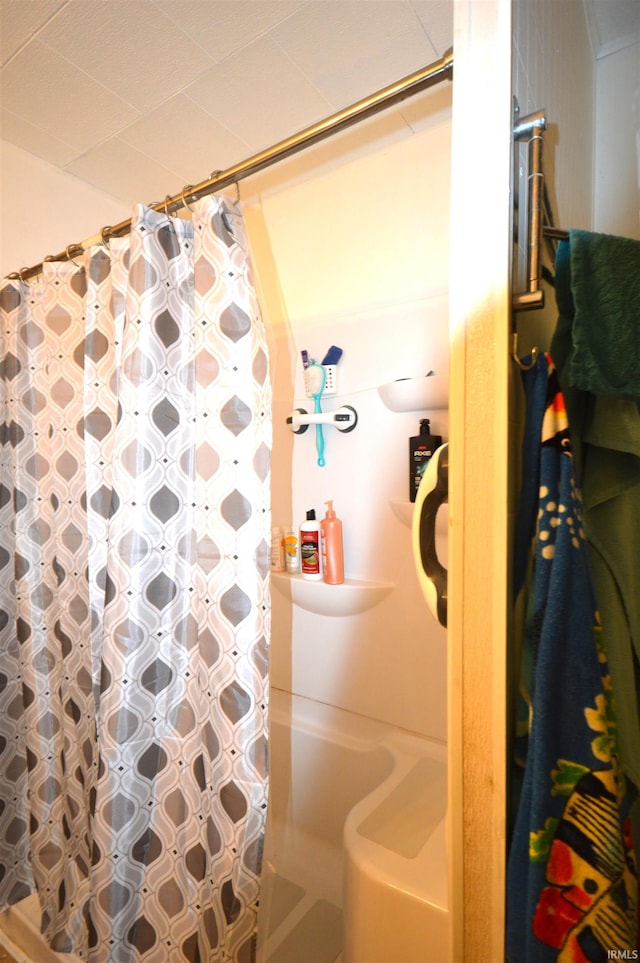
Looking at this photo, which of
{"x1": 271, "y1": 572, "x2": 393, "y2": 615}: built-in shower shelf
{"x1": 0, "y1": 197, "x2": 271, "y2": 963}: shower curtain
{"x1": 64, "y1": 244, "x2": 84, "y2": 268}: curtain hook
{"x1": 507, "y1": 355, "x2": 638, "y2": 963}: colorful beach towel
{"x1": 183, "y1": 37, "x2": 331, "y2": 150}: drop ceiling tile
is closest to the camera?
{"x1": 507, "y1": 355, "x2": 638, "y2": 963}: colorful beach towel

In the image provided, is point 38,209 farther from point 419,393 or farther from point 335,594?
point 335,594

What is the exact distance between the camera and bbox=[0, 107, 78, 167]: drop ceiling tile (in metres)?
1.25

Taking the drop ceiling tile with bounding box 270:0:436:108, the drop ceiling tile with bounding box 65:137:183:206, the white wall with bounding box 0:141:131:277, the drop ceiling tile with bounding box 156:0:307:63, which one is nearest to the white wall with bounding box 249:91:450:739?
the drop ceiling tile with bounding box 270:0:436:108

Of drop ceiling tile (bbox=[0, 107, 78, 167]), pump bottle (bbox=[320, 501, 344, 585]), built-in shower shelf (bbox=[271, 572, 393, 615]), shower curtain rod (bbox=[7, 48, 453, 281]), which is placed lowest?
built-in shower shelf (bbox=[271, 572, 393, 615])

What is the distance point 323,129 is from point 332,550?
1067 millimetres

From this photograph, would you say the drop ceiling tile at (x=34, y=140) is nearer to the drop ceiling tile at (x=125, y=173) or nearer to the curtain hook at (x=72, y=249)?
the drop ceiling tile at (x=125, y=173)

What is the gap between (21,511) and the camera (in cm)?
125

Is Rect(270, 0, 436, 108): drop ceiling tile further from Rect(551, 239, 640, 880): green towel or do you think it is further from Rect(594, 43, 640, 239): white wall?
Rect(551, 239, 640, 880): green towel

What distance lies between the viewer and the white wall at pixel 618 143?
0.96 meters

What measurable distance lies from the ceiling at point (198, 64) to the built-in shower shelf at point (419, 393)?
800 mm

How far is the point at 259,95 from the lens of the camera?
114cm

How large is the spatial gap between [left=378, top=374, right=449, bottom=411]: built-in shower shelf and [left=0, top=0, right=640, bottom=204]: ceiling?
0.80m

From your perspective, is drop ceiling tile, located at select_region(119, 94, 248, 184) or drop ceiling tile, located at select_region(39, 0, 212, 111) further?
drop ceiling tile, located at select_region(119, 94, 248, 184)

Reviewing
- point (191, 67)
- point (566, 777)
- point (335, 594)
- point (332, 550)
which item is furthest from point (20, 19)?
point (566, 777)
